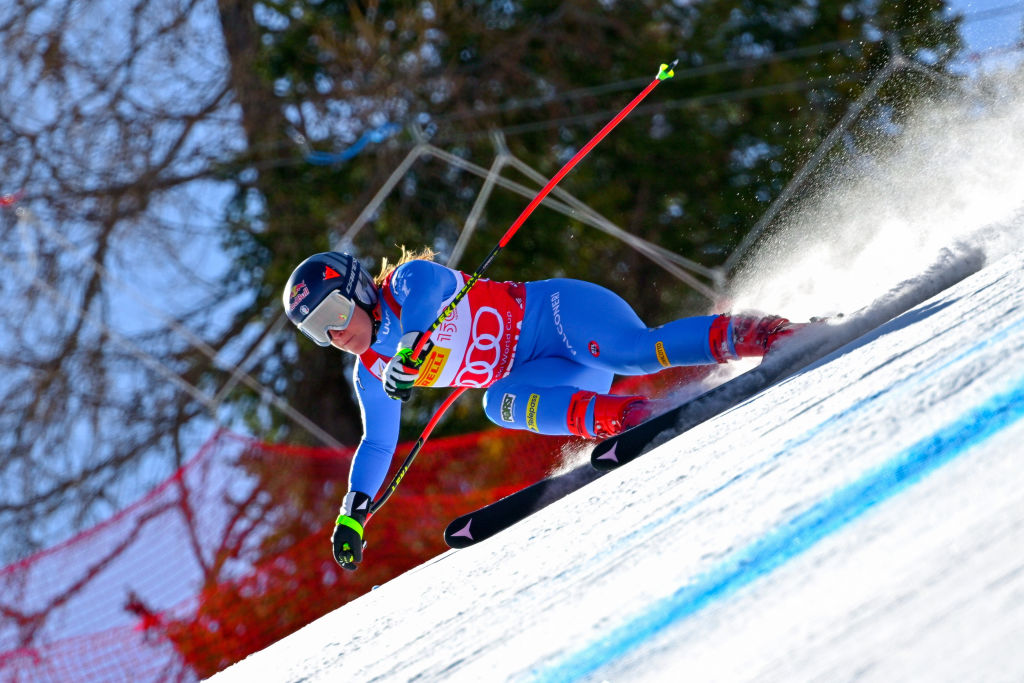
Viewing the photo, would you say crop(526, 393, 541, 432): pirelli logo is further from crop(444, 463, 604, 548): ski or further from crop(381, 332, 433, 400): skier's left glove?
crop(381, 332, 433, 400): skier's left glove

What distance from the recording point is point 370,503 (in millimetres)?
3363

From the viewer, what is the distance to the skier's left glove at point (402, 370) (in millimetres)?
2912

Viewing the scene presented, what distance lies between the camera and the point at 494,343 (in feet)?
10.9

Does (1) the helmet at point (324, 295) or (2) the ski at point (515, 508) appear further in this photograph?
(2) the ski at point (515, 508)

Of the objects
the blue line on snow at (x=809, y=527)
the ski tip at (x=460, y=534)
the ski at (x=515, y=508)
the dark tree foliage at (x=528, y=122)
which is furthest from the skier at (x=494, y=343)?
the dark tree foliage at (x=528, y=122)

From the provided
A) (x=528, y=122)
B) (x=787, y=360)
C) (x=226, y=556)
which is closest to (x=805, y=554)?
(x=787, y=360)

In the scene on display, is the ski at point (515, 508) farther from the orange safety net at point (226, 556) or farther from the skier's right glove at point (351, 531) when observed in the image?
the orange safety net at point (226, 556)

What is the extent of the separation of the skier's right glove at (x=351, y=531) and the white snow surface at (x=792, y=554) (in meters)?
0.30

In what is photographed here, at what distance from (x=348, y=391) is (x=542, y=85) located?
2574 millimetres

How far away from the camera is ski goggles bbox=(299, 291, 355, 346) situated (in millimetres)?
3102

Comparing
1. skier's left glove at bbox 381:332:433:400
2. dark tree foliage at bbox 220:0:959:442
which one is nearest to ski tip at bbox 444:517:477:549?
skier's left glove at bbox 381:332:433:400

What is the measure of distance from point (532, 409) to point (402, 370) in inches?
17.9

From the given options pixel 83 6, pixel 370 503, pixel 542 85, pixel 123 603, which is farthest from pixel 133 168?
pixel 370 503

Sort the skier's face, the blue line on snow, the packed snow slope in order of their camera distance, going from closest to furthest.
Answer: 1. the packed snow slope
2. the blue line on snow
3. the skier's face
